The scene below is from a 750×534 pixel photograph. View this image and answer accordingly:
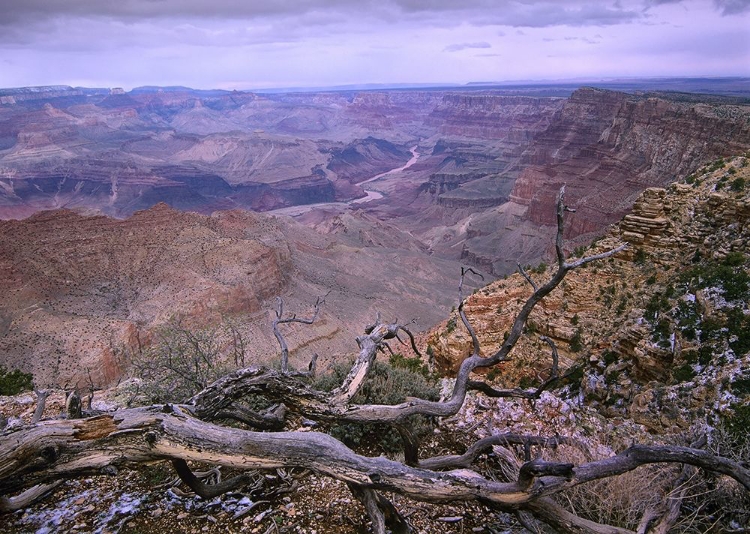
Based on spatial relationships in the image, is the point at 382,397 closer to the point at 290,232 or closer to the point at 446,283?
the point at 446,283

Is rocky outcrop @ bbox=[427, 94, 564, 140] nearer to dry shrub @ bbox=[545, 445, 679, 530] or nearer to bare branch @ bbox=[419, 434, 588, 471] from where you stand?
bare branch @ bbox=[419, 434, 588, 471]

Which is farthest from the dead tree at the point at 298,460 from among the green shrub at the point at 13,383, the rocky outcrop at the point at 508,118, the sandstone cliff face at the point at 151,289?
the rocky outcrop at the point at 508,118

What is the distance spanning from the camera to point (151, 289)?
43.3 m

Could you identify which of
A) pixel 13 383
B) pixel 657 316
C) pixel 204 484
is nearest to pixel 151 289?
pixel 13 383

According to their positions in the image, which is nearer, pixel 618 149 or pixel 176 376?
pixel 176 376

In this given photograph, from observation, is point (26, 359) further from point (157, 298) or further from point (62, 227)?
point (62, 227)

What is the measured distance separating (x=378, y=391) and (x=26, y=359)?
31717 mm

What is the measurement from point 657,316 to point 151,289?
140 ft

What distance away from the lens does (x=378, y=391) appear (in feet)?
29.4

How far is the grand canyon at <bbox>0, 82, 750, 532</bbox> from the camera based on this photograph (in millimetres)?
6199

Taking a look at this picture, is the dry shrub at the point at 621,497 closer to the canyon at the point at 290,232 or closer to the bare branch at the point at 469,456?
the bare branch at the point at 469,456

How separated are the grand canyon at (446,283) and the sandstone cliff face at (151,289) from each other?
21 cm

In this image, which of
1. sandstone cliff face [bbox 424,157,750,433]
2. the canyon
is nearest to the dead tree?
sandstone cliff face [bbox 424,157,750,433]

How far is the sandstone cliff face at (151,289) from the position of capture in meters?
32.8
